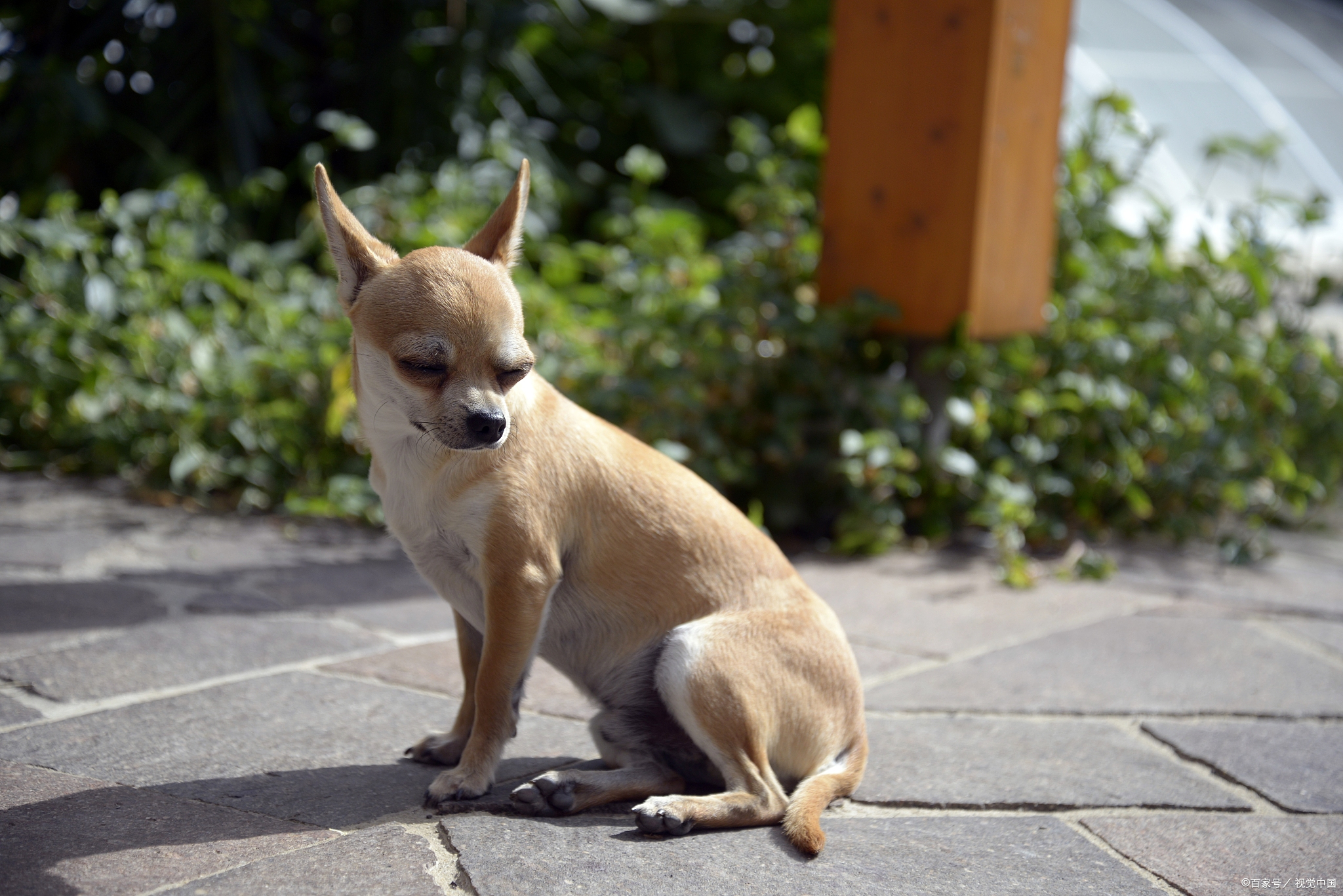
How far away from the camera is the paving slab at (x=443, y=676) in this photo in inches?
119

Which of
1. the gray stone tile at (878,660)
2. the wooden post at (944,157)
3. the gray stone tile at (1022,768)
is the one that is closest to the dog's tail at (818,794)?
the gray stone tile at (1022,768)

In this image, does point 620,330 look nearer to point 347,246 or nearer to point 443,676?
point 443,676

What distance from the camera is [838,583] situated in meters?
4.26

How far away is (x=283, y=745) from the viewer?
254 centimetres

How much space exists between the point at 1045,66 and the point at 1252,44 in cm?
734

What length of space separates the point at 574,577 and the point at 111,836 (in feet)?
3.35

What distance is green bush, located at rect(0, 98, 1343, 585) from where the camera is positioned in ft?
15.5

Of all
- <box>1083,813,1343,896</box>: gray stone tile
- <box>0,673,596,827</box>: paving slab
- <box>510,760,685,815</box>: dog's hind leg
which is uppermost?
<box>510,760,685,815</box>: dog's hind leg

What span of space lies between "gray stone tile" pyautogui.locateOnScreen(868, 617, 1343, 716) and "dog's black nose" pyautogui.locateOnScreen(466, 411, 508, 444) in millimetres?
1536

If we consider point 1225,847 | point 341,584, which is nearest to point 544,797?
point 1225,847

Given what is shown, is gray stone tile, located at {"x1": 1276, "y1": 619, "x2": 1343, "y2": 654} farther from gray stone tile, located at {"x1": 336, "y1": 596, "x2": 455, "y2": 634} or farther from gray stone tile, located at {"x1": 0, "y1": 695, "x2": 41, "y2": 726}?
gray stone tile, located at {"x1": 0, "y1": 695, "x2": 41, "y2": 726}

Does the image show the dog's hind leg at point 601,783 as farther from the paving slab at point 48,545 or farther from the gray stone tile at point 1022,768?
the paving slab at point 48,545

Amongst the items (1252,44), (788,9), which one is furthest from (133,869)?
(1252,44)

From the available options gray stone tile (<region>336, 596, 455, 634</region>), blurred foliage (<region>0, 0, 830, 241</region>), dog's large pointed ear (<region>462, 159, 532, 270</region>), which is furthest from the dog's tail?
blurred foliage (<region>0, 0, 830, 241</region>)
